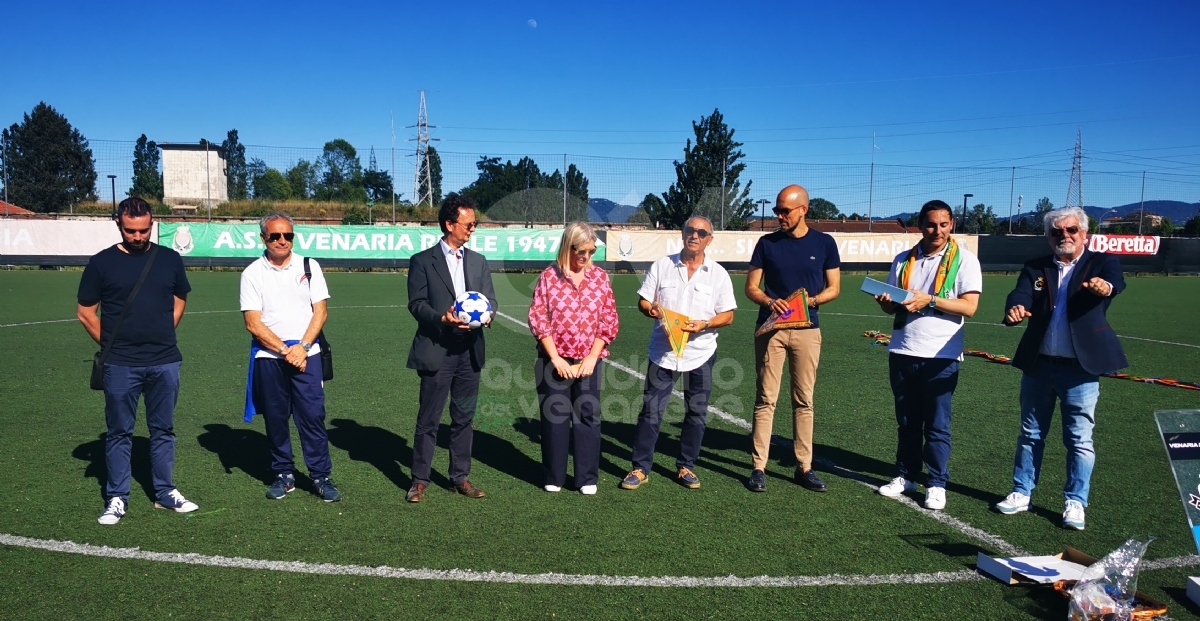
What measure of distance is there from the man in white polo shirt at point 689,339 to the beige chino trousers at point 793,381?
0.38 m

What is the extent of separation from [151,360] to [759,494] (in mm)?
4045

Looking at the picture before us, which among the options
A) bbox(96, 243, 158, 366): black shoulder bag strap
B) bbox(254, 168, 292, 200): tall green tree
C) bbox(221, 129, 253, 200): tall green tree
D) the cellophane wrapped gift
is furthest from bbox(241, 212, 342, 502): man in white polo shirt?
bbox(254, 168, 292, 200): tall green tree

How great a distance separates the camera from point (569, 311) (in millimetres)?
5262

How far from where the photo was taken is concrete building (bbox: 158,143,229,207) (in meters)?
33.9

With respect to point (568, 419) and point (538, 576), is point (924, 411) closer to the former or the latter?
point (568, 419)

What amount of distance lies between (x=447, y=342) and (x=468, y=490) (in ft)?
3.38

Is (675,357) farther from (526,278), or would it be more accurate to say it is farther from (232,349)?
(526,278)

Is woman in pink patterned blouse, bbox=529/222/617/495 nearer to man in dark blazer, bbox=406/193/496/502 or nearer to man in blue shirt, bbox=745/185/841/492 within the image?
man in dark blazer, bbox=406/193/496/502

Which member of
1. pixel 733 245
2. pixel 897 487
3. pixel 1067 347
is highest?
pixel 733 245

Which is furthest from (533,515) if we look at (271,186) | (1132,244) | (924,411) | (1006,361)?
(271,186)

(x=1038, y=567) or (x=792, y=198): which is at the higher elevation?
(x=792, y=198)

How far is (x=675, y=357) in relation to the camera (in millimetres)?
5477

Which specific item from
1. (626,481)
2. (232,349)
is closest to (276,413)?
(626,481)

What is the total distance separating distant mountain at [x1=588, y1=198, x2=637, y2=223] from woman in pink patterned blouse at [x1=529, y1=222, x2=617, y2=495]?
28.0m
